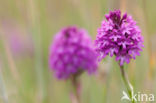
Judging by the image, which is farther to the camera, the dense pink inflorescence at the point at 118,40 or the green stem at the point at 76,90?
the green stem at the point at 76,90

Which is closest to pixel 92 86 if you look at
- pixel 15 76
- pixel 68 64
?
pixel 68 64

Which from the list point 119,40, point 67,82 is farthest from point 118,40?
point 67,82

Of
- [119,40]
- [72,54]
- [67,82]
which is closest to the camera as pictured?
[119,40]

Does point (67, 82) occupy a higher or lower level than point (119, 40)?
lower

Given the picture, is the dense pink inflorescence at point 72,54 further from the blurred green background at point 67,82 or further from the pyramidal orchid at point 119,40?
the pyramidal orchid at point 119,40

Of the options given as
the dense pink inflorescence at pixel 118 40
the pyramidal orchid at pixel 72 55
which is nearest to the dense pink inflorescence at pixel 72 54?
the pyramidal orchid at pixel 72 55

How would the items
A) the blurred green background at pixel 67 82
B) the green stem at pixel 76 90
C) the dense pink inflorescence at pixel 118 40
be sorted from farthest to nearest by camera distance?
the green stem at pixel 76 90, the blurred green background at pixel 67 82, the dense pink inflorescence at pixel 118 40

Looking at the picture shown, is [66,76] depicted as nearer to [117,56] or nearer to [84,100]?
[84,100]

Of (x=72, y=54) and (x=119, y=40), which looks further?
(x=72, y=54)

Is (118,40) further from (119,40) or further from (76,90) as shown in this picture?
(76,90)
